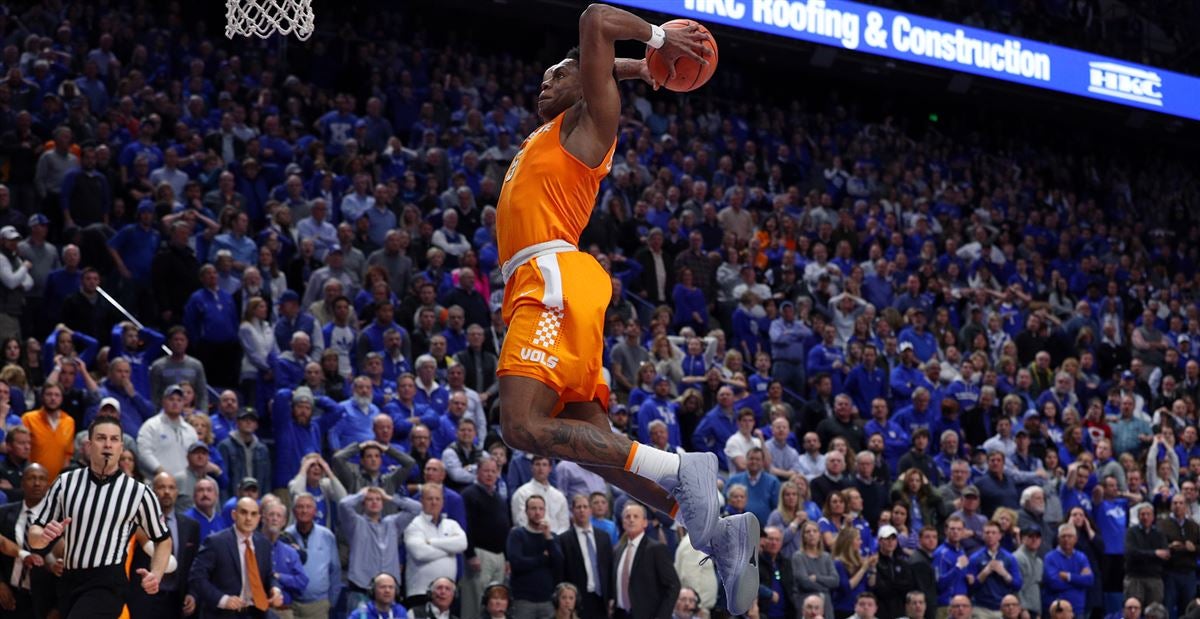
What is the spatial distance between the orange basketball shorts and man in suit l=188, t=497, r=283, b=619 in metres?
6.27

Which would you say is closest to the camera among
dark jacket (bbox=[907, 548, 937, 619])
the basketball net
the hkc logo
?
the basketball net

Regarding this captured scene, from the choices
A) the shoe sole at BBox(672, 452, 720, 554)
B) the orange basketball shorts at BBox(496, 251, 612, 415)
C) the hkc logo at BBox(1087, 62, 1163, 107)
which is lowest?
the shoe sole at BBox(672, 452, 720, 554)

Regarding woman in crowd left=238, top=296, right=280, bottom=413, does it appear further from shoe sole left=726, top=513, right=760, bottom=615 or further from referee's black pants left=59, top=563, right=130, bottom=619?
shoe sole left=726, top=513, right=760, bottom=615

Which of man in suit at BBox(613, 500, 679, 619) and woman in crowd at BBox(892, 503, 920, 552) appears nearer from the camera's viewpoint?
man in suit at BBox(613, 500, 679, 619)

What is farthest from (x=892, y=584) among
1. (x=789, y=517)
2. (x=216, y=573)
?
(x=216, y=573)

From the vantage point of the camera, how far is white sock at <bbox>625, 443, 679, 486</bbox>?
6.46 m

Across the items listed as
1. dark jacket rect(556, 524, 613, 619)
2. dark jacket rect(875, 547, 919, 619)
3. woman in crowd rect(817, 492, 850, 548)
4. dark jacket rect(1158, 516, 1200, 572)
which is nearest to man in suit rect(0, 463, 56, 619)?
dark jacket rect(556, 524, 613, 619)

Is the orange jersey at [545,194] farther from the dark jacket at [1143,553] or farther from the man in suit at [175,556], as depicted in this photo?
the dark jacket at [1143,553]

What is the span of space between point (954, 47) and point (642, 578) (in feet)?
51.5

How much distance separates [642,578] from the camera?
45.2 feet

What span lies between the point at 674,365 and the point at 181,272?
18.5ft

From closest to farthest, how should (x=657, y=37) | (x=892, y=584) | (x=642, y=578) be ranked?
1. (x=657, y=37)
2. (x=642, y=578)
3. (x=892, y=584)

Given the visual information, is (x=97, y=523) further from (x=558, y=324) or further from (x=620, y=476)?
(x=558, y=324)

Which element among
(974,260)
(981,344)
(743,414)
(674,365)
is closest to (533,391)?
(743,414)
